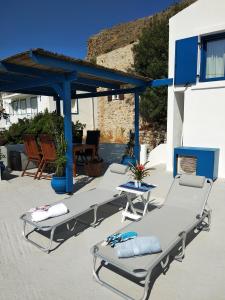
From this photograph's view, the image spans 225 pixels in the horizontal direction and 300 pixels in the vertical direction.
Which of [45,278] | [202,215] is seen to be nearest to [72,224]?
[45,278]

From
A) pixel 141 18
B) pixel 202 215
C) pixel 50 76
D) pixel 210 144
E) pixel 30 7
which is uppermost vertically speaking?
pixel 141 18

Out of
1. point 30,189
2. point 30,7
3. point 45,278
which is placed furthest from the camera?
point 30,7

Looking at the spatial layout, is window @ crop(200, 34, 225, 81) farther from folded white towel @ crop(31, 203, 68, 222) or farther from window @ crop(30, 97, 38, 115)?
window @ crop(30, 97, 38, 115)

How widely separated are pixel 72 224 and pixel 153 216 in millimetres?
1459

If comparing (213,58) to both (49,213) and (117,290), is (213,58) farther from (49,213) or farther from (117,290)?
(117,290)

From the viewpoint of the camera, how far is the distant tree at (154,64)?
13109 millimetres

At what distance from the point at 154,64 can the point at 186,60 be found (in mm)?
6294

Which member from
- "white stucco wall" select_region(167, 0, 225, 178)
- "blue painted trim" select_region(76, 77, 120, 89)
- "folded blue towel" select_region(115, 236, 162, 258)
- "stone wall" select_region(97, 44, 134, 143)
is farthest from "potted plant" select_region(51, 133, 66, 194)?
"stone wall" select_region(97, 44, 134, 143)

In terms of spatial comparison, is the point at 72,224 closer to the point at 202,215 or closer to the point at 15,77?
the point at 202,215

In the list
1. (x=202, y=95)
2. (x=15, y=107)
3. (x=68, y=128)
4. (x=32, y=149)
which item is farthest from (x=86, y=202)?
(x=15, y=107)

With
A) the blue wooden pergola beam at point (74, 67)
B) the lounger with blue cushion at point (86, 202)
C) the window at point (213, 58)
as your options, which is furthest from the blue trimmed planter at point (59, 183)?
the window at point (213, 58)

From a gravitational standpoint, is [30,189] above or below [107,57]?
below

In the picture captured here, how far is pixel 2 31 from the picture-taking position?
13.3m

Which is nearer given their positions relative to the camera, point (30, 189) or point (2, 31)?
point (30, 189)
